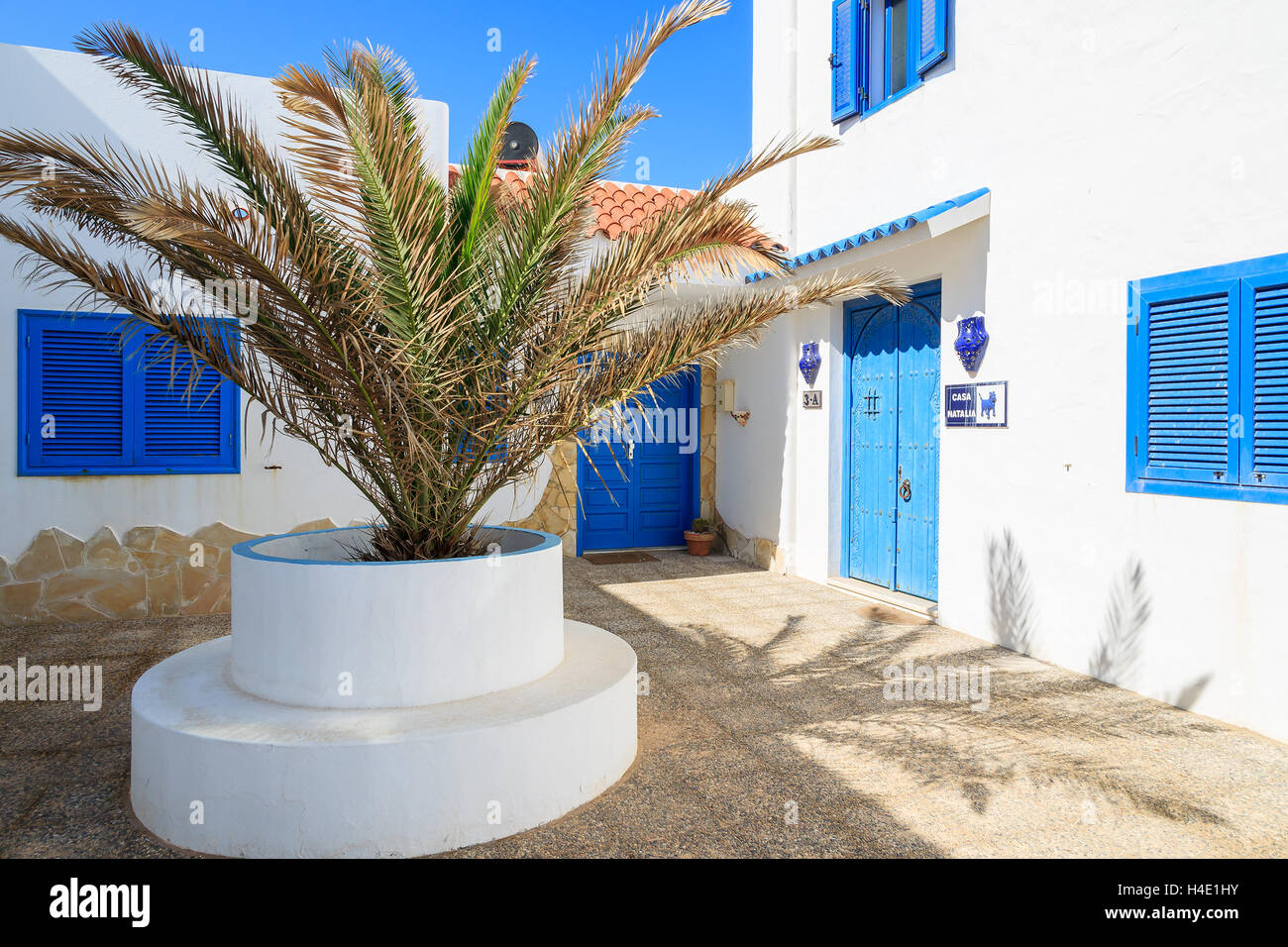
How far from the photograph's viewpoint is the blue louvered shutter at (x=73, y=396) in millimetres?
6633

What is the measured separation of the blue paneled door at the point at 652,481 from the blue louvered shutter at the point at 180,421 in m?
4.55

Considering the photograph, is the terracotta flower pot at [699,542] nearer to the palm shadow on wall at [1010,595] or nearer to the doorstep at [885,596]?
the doorstep at [885,596]

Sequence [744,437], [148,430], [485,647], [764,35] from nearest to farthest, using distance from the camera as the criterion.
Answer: [485,647] < [148,430] < [764,35] < [744,437]

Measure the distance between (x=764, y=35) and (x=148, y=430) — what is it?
7650 millimetres

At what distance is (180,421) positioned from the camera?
7.07 meters

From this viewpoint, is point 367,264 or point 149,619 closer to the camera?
point 367,264

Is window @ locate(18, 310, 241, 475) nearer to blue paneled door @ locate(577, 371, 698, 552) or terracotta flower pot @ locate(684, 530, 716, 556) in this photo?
blue paneled door @ locate(577, 371, 698, 552)

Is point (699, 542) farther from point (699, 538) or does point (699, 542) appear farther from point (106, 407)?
point (106, 407)

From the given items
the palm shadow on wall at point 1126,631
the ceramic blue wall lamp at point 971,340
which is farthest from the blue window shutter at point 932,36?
the palm shadow on wall at point 1126,631

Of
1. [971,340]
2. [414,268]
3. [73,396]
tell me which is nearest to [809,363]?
[971,340]

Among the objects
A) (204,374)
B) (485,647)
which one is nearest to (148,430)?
(204,374)

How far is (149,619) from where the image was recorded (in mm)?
7016
